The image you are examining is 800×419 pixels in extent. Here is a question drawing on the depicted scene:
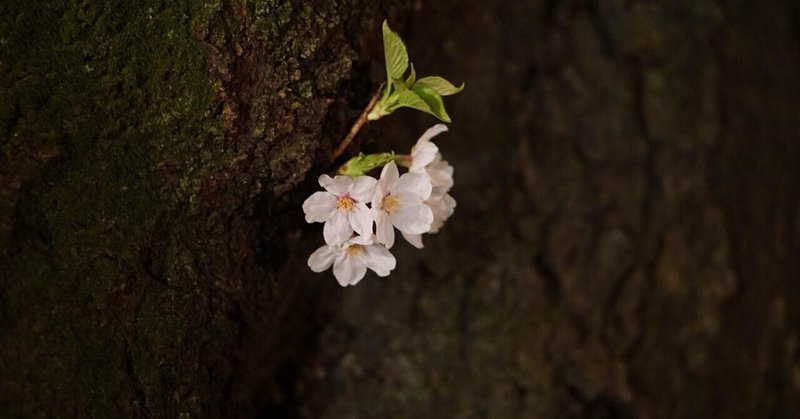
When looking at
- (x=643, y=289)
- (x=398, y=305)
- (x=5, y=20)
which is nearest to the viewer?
(x=5, y=20)

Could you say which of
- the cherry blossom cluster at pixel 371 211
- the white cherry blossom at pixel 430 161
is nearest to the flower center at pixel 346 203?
the cherry blossom cluster at pixel 371 211

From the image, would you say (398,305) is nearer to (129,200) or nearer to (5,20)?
(129,200)

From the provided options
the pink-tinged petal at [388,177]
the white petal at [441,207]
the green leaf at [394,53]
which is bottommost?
the white petal at [441,207]

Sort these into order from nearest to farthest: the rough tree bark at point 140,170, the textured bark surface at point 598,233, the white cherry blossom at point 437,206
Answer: the rough tree bark at point 140,170 → the white cherry blossom at point 437,206 → the textured bark surface at point 598,233

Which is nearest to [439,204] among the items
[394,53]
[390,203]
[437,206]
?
[437,206]

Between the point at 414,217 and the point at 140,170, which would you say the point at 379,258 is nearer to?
the point at 414,217

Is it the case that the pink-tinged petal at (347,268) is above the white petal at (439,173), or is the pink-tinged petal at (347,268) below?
below

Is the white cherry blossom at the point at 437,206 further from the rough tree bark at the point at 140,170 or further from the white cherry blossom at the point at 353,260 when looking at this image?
the rough tree bark at the point at 140,170

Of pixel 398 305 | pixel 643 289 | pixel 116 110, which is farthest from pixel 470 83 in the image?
pixel 116 110
